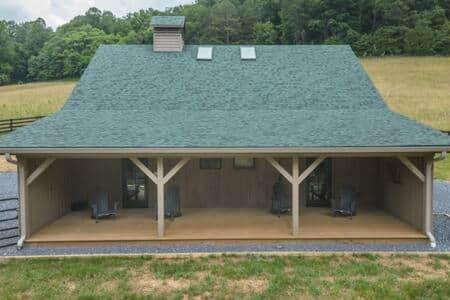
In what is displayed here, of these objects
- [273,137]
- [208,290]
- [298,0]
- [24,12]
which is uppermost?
[24,12]

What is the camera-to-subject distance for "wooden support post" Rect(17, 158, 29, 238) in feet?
27.5

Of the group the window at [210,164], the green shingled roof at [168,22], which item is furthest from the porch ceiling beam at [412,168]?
the green shingled roof at [168,22]

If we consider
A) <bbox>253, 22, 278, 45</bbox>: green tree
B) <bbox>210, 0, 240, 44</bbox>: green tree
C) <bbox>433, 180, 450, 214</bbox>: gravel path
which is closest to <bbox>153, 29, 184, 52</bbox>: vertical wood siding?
<bbox>433, 180, 450, 214</bbox>: gravel path

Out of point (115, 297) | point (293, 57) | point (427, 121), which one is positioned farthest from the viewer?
point (427, 121)

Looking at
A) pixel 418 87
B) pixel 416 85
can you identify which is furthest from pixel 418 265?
pixel 416 85

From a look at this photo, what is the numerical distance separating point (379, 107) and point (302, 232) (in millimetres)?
4977

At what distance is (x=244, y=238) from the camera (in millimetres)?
8602

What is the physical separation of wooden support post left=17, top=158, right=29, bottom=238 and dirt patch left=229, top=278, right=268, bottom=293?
4758 mm

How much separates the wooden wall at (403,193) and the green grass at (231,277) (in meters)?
1.69

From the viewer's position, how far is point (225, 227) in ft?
30.9

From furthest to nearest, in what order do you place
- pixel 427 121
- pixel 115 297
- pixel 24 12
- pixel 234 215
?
pixel 24 12, pixel 427 121, pixel 234 215, pixel 115 297

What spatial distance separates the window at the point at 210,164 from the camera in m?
11.2

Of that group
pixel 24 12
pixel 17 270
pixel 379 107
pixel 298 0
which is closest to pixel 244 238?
pixel 17 270

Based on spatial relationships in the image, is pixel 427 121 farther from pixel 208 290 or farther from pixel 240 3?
pixel 240 3
